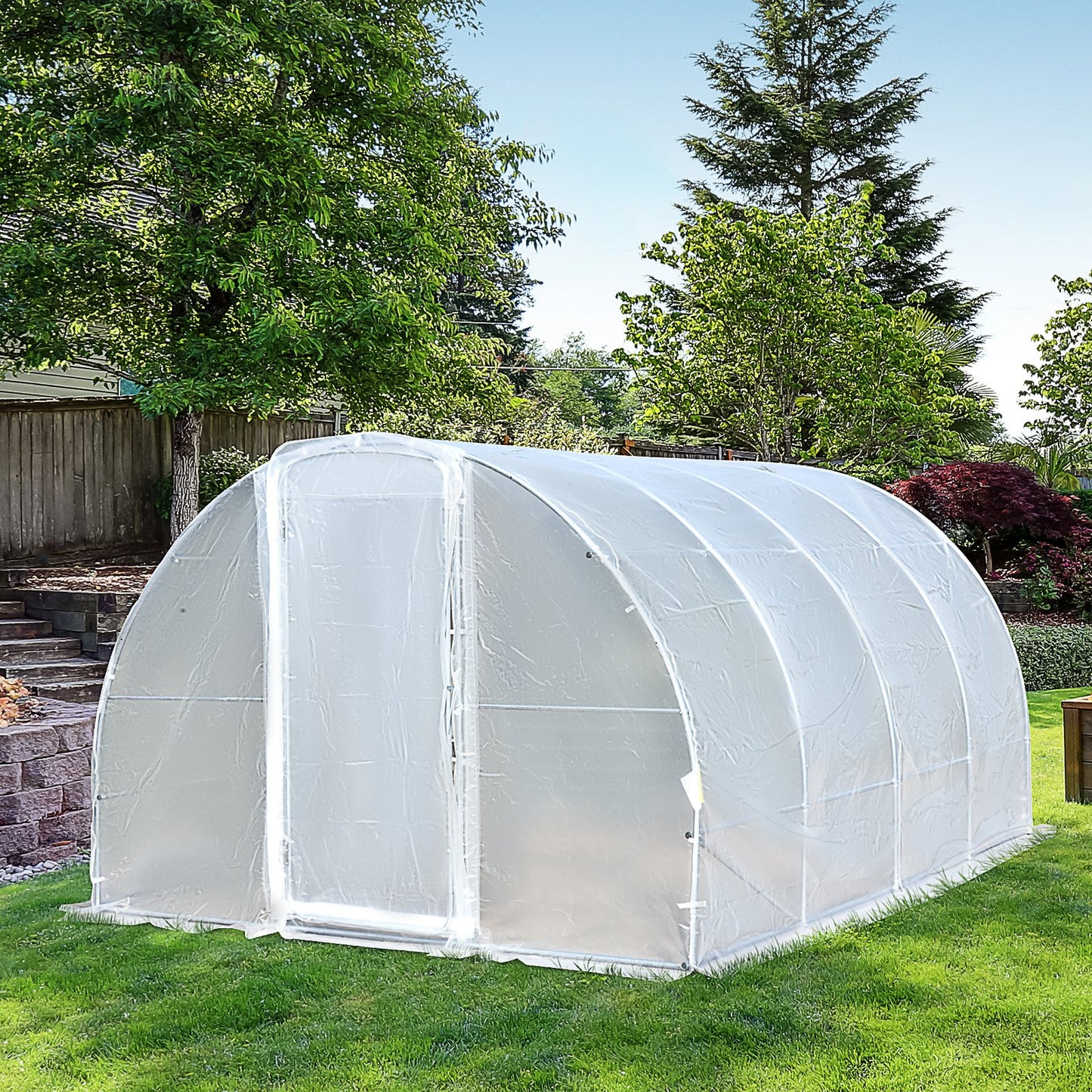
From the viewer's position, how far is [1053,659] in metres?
13.7

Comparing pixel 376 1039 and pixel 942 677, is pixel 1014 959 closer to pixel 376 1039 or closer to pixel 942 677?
pixel 942 677

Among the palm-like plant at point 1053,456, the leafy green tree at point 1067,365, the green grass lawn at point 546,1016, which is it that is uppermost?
the leafy green tree at point 1067,365

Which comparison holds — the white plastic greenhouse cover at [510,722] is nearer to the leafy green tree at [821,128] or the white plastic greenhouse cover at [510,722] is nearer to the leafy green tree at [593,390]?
the leafy green tree at [821,128]

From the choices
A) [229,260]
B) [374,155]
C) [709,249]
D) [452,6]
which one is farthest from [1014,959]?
[709,249]

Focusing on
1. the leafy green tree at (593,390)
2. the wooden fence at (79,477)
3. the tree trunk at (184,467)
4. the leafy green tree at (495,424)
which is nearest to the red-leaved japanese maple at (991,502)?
the leafy green tree at (495,424)

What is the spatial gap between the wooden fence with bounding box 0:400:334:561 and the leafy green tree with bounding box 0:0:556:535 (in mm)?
1178

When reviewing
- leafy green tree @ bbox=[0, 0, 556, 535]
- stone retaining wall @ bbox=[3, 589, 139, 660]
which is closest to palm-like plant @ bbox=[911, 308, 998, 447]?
leafy green tree @ bbox=[0, 0, 556, 535]

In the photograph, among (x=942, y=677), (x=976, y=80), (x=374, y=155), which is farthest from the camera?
(x=976, y=80)

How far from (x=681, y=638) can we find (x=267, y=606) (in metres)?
1.97

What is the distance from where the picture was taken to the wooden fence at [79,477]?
40.7 feet

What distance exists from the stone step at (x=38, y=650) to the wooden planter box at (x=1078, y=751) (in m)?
7.40

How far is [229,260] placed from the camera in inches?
429

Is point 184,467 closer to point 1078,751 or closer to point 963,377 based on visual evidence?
point 1078,751

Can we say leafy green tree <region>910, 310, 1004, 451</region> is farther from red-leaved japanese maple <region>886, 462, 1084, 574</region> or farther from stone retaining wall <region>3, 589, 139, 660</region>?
stone retaining wall <region>3, 589, 139, 660</region>
